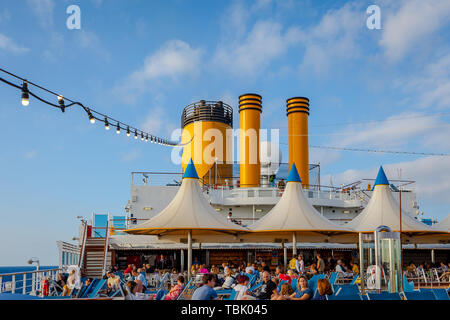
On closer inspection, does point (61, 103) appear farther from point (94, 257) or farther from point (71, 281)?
point (94, 257)

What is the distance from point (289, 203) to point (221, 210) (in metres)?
6.80

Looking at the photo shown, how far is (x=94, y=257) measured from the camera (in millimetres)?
19891

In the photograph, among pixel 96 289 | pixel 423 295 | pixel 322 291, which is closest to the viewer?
pixel 322 291

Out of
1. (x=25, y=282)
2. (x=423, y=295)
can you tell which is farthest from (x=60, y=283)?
(x=423, y=295)

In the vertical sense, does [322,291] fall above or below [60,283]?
above

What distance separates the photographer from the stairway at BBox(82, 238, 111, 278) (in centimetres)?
1953

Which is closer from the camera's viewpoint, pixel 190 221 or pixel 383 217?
pixel 190 221

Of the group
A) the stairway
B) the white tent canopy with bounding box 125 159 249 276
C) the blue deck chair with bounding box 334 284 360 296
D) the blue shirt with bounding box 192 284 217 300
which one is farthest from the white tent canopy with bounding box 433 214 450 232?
the blue shirt with bounding box 192 284 217 300

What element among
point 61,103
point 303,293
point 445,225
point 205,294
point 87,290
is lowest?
point 87,290

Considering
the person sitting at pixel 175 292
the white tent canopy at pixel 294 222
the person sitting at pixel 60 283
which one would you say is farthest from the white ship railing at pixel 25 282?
the white tent canopy at pixel 294 222

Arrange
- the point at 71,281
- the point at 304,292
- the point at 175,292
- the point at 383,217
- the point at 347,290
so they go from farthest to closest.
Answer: the point at 383,217 → the point at 71,281 → the point at 175,292 → the point at 347,290 → the point at 304,292

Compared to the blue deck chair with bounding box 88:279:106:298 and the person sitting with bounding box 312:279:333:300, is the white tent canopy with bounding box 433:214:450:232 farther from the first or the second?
the blue deck chair with bounding box 88:279:106:298
